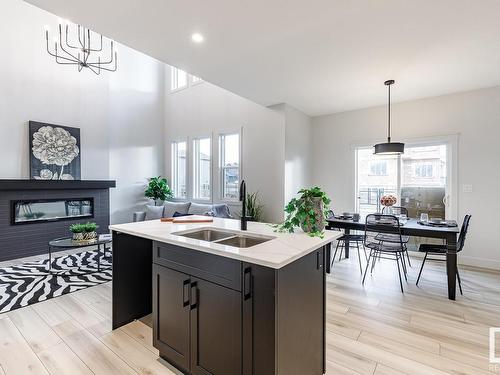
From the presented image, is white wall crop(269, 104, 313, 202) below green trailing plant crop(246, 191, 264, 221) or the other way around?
the other way around

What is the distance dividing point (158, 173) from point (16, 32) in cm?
368

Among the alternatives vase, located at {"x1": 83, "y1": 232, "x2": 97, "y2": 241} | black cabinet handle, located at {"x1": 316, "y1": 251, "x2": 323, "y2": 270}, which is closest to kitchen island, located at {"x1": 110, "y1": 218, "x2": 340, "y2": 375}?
black cabinet handle, located at {"x1": 316, "y1": 251, "x2": 323, "y2": 270}

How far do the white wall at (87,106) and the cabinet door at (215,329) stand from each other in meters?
4.78

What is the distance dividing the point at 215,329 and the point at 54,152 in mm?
4990

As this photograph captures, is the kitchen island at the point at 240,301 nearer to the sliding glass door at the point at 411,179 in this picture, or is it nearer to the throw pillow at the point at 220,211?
the throw pillow at the point at 220,211

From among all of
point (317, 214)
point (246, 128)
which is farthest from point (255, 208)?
point (317, 214)

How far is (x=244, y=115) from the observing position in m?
5.36

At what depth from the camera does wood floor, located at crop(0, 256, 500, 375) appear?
1842 millimetres

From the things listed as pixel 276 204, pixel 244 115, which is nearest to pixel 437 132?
pixel 276 204

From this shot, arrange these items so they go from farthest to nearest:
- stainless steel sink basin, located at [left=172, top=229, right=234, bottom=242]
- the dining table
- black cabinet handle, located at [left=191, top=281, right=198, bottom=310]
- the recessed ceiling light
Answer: the dining table → the recessed ceiling light → stainless steel sink basin, located at [left=172, top=229, right=234, bottom=242] → black cabinet handle, located at [left=191, top=281, right=198, bottom=310]

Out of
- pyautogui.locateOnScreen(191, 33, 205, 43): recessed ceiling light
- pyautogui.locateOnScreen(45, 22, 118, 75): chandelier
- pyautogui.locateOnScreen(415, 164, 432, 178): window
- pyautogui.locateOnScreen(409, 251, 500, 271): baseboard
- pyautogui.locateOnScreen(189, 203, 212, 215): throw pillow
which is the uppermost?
pyautogui.locateOnScreen(45, 22, 118, 75): chandelier

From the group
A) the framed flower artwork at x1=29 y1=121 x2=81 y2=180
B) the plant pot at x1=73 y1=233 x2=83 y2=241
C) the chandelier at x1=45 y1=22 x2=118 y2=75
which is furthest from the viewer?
the framed flower artwork at x1=29 y1=121 x2=81 y2=180

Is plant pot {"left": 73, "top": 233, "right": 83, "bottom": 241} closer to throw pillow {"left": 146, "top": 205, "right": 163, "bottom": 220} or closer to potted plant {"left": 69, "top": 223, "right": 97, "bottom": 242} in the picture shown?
potted plant {"left": 69, "top": 223, "right": 97, "bottom": 242}

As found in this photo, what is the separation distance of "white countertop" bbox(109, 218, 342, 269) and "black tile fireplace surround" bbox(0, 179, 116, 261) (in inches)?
136
